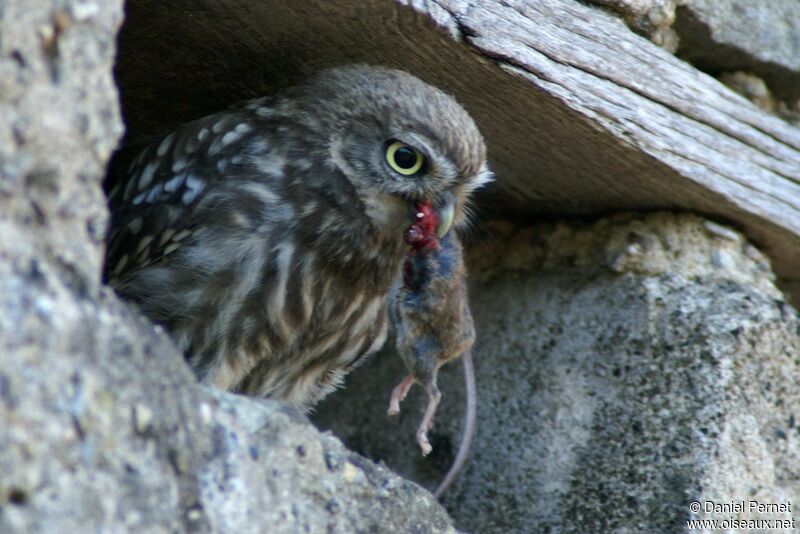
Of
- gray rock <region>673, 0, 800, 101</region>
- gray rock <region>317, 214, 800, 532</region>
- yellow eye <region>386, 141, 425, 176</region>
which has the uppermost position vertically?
gray rock <region>673, 0, 800, 101</region>

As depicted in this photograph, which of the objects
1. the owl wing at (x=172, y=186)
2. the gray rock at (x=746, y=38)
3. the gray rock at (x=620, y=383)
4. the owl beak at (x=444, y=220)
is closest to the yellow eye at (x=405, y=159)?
the owl beak at (x=444, y=220)

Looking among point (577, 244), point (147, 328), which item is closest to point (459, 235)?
point (577, 244)

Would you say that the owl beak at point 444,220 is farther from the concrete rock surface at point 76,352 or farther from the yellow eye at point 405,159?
the concrete rock surface at point 76,352

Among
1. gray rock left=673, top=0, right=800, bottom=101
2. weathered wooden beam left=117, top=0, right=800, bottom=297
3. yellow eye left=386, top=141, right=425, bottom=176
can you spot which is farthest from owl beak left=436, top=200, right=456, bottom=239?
gray rock left=673, top=0, right=800, bottom=101

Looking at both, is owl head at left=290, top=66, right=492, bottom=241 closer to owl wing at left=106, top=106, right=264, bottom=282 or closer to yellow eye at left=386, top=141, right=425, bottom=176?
yellow eye at left=386, top=141, right=425, bottom=176

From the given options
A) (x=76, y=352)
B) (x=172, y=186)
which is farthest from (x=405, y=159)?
(x=76, y=352)

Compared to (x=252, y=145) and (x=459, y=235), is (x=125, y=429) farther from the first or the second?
(x=459, y=235)
